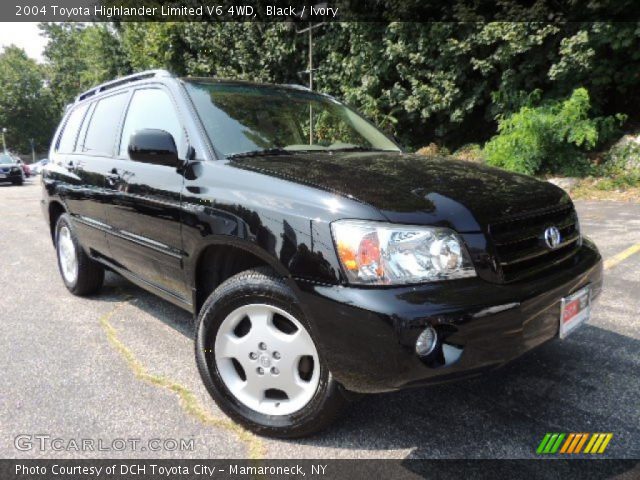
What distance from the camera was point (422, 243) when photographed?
1.81m

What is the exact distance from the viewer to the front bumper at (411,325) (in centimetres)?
171

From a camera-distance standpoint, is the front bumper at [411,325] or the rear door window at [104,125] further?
the rear door window at [104,125]

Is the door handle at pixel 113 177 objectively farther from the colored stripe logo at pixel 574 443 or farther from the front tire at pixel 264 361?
the colored stripe logo at pixel 574 443

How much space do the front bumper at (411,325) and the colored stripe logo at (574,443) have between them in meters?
0.48

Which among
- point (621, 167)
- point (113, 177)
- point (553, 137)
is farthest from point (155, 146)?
point (621, 167)

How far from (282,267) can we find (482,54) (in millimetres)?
11442

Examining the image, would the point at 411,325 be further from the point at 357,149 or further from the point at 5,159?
the point at 5,159

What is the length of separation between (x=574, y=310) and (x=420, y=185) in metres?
0.90

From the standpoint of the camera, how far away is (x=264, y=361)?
2145 mm

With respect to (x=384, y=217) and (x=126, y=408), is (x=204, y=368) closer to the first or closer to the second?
(x=126, y=408)

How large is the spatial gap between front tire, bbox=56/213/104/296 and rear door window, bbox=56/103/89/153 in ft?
1.97

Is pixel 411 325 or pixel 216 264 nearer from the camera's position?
pixel 411 325

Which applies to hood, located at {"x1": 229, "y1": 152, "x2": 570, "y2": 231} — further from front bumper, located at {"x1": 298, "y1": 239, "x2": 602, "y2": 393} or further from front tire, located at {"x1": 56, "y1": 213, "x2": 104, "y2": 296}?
front tire, located at {"x1": 56, "y1": 213, "x2": 104, "y2": 296}

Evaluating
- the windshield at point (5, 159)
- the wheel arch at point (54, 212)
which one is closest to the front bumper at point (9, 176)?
the windshield at point (5, 159)
